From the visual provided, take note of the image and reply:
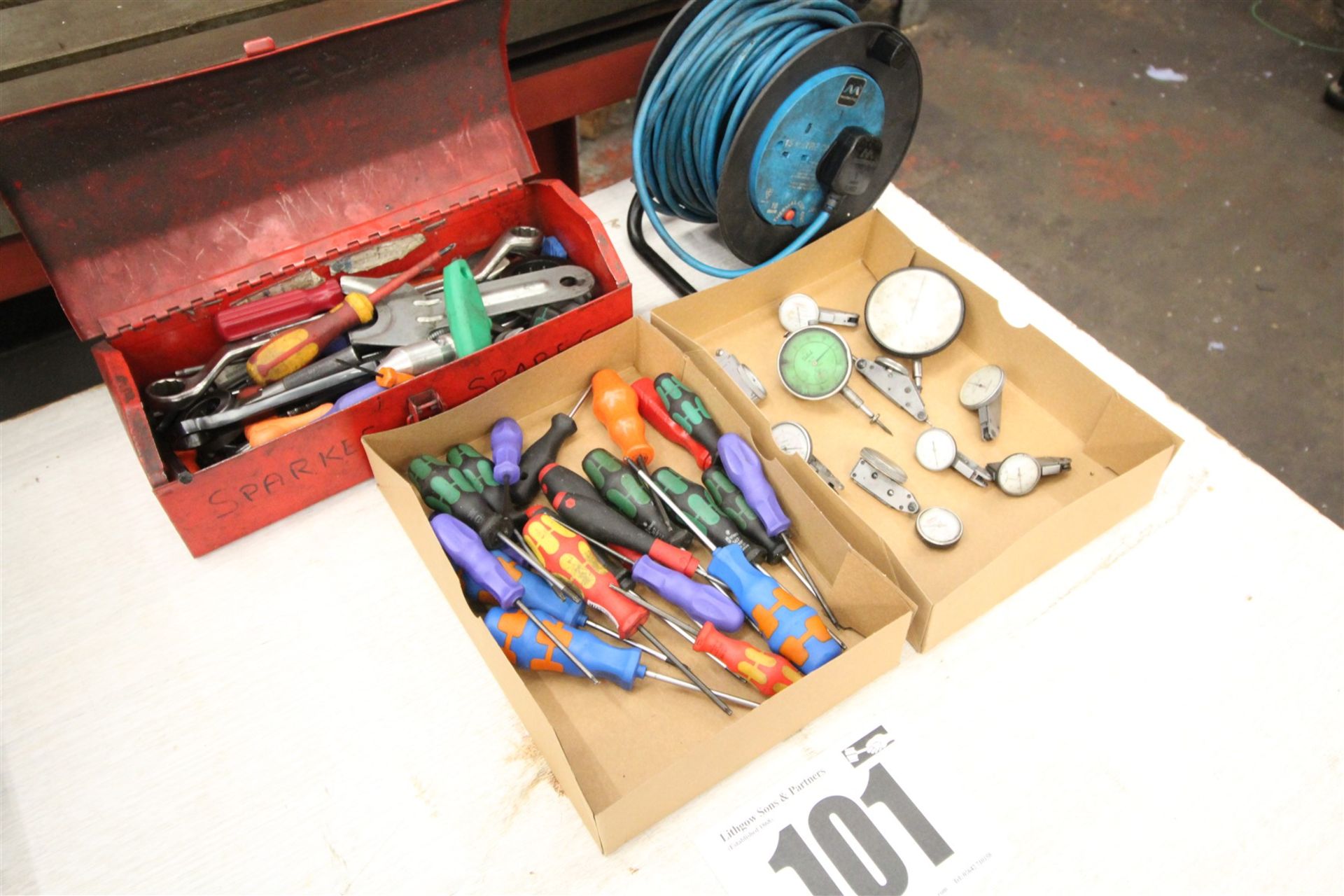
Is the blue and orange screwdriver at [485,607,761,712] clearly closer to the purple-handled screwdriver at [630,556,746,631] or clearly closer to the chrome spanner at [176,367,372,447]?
the purple-handled screwdriver at [630,556,746,631]

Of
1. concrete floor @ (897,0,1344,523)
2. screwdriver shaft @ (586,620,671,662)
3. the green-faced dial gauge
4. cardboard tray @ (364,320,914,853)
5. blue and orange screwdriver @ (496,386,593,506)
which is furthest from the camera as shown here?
concrete floor @ (897,0,1344,523)

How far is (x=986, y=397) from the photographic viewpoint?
968mm

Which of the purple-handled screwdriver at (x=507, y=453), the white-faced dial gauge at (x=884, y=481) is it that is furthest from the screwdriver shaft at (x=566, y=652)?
the white-faced dial gauge at (x=884, y=481)

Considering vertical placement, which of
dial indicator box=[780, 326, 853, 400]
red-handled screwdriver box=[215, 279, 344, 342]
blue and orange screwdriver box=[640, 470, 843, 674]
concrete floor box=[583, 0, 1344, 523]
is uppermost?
red-handled screwdriver box=[215, 279, 344, 342]

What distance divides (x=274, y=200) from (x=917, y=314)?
72 centimetres

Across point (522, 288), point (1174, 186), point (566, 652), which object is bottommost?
point (1174, 186)

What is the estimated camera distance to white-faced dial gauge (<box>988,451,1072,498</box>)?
0.91 metres

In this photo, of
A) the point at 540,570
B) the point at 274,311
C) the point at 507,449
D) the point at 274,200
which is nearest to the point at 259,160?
the point at 274,200

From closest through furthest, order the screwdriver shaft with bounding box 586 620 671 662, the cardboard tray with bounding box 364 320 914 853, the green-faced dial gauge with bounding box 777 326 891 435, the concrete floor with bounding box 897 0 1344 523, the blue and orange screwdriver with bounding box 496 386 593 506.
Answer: the cardboard tray with bounding box 364 320 914 853
the screwdriver shaft with bounding box 586 620 671 662
the blue and orange screwdriver with bounding box 496 386 593 506
the green-faced dial gauge with bounding box 777 326 891 435
the concrete floor with bounding box 897 0 1344 523

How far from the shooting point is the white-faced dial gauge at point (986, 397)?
0.96 m

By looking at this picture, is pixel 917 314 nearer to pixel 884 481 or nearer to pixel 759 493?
pixel 884 481

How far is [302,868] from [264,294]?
580 mm

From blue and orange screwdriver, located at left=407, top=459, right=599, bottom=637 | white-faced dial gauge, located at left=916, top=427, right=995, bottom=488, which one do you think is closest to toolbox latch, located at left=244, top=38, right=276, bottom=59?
blue and orange screwdriver, located at left=407, top=459, right=599, bottom=637

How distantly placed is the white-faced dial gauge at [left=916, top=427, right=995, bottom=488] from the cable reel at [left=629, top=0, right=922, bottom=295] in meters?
0.30
